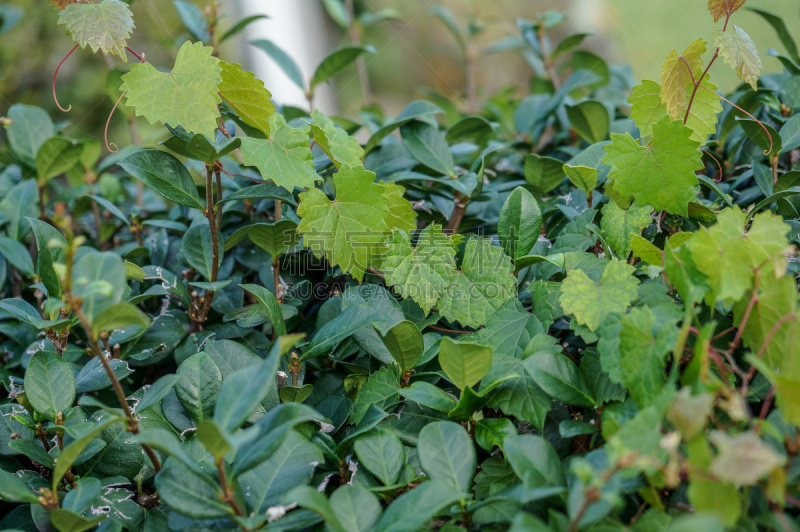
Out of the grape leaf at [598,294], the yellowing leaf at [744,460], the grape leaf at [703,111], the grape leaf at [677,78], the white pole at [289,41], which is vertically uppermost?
the white pole at [289,41]

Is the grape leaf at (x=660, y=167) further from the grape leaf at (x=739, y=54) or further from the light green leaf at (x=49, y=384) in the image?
the light green leaf at (x=49, y=384)

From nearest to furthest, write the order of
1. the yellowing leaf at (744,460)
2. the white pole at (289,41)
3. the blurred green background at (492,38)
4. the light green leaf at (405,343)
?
the yellowing leaf at (744,460), the light green leaf at (405,343), the white pole at (289,41), the blurred green background at (492,38)

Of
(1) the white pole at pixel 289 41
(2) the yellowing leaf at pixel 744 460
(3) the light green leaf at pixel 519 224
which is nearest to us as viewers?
(2) the yellowing leaf at pixel 744 460

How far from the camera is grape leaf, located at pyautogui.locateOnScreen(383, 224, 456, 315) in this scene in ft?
2.58

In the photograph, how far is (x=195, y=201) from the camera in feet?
2.80

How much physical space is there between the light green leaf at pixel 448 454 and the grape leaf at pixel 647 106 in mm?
588

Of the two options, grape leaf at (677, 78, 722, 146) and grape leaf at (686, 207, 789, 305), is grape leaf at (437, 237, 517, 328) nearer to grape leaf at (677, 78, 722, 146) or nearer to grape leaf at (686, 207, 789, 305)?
grape leaf at (686, 207, 789, 305)

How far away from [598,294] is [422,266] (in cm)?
25

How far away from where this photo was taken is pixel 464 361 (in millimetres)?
665

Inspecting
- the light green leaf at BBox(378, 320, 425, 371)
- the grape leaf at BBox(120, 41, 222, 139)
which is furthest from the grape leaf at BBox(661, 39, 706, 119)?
the grape leaf at BBox(120, 41, 222, 139)

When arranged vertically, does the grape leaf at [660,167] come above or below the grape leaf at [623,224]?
above

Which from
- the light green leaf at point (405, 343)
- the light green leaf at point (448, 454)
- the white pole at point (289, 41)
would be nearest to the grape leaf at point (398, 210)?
the light green leaf at point (405, 343)

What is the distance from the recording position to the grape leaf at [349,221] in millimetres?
811

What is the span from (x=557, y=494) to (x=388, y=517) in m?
0.19
